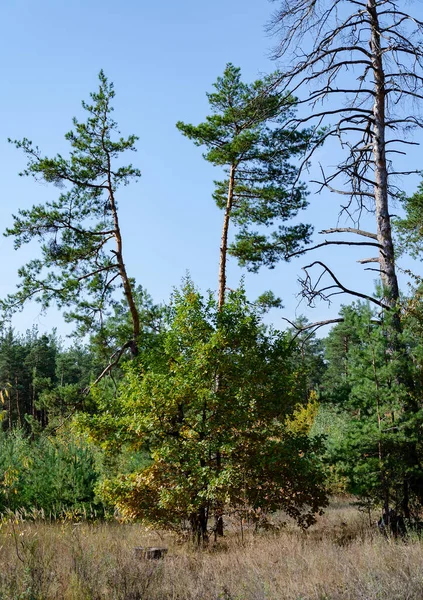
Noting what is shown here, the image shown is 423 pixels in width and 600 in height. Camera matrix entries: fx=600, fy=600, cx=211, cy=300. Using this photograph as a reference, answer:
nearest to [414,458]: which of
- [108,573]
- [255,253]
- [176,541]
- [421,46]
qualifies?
[176,541]

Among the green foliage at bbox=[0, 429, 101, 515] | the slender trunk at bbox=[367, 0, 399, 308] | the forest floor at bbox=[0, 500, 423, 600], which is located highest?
the slender trunk at bbox=[367, 0, 399, 308]

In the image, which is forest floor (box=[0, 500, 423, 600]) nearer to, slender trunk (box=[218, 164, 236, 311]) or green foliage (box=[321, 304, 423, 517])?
green foliage (box=[321, 304, 423, 517])

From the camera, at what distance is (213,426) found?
9734 millimetres

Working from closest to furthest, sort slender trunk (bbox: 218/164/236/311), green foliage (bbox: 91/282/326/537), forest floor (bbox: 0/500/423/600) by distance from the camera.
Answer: forest floor (bbox: 0/500/423/600)
green foliage (bbox: 91/282/326/537)
slender trunk (bbox: 218/164/236/311)

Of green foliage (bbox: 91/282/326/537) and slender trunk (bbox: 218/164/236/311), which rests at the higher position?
slender trunk (bbox: 218/164/236/311)

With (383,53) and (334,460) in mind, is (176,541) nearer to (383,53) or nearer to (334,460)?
(334,460)

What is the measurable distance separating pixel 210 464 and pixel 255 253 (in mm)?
8653

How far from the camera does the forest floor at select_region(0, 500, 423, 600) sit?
6.17m

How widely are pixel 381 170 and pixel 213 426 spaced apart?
5769mm

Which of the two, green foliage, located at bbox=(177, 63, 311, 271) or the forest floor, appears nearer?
the forest floor

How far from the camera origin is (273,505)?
9.52 meters

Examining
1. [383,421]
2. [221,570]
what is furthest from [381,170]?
[221,570]

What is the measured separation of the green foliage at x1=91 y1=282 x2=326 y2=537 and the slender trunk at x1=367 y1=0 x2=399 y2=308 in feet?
7.47

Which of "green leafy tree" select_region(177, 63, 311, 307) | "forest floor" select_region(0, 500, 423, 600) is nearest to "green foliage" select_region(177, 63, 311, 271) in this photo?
"green leafy tree" select_region(177, 63, 311, 307)
